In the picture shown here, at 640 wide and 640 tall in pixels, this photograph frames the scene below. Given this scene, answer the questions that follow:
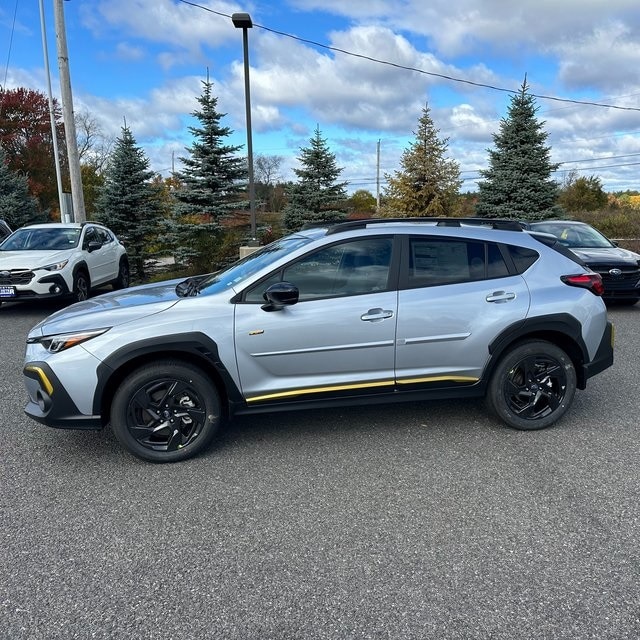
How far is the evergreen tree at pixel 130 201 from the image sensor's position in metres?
17.8

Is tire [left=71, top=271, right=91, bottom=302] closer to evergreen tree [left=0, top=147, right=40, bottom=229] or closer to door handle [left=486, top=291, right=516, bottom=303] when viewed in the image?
door handle [left=486, top=291, right=516, bottom=303]

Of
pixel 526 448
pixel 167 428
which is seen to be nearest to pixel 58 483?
pixel 167 428

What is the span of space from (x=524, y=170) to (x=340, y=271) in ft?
58.2

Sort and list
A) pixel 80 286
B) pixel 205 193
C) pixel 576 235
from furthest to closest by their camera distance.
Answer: pixel 205 193 → pixel 576 235 → pixel 80 286

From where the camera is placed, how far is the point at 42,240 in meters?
9.86

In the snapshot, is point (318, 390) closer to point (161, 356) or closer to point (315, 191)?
point (161, 356)

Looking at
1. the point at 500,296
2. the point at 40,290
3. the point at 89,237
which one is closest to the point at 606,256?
the point at 500,296

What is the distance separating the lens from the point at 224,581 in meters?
2.42

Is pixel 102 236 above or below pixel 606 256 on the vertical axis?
Result: above

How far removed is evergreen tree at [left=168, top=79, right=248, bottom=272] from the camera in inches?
613

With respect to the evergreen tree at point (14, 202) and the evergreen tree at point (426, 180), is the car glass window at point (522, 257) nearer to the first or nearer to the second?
the evergreen tree at point (426, 180)

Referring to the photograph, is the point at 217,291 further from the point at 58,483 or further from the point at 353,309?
the point at 58,483

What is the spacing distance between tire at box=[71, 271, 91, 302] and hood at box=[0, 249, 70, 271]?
0.45 m

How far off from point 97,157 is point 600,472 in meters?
52.5
